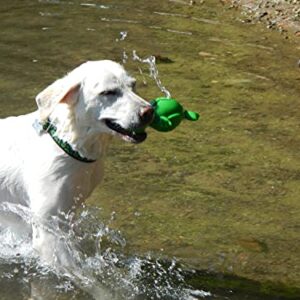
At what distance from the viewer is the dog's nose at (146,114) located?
5.08 metres

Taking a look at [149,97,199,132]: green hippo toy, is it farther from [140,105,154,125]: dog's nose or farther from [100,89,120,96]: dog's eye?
[100,89,120,96]: dog's eye

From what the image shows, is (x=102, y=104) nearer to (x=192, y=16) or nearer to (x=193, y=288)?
(x=193, y=288)

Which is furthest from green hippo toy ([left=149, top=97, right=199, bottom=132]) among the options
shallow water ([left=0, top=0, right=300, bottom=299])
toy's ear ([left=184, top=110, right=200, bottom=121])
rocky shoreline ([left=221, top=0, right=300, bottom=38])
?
rocky shoreline ([left=221, top=0, right=300, bottom=38])

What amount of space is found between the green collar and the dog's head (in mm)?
48

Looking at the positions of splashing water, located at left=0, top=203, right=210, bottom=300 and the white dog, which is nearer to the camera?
the white dog

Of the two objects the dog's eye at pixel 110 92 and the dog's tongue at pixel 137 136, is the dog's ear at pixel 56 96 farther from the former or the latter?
the dog's tongue at pixel 137 136

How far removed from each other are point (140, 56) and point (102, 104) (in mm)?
4675

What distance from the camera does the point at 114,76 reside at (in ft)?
17.1

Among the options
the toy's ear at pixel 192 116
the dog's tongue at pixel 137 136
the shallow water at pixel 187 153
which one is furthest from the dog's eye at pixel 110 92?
the shallow water at pixel 187 153

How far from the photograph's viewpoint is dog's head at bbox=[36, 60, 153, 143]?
16.7ft

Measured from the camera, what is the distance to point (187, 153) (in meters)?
7.44

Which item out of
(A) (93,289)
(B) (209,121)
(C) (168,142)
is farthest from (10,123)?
(B) (209,121)

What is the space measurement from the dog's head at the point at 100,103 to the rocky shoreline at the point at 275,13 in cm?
612

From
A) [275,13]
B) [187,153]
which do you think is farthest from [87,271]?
[275,13]
